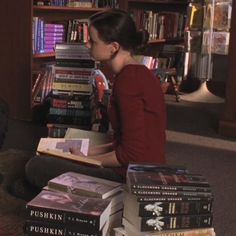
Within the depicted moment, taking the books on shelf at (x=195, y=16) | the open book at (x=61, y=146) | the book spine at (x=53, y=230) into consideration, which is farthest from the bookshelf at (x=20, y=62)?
the book spine at (x=53, y=230)

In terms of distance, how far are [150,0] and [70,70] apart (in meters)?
2.78

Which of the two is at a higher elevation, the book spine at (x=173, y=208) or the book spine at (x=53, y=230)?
the book spine at (x=173, y=208)

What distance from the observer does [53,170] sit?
199 centimetres

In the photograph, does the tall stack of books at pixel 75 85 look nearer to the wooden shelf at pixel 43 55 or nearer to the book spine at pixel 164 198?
the wooden shelf at pixel 43 55

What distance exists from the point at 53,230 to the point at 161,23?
462 centimetres

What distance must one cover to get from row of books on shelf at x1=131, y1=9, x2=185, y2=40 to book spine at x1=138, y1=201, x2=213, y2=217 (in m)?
4.26

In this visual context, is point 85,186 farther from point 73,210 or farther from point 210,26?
point 210,26

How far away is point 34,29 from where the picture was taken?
4109mm

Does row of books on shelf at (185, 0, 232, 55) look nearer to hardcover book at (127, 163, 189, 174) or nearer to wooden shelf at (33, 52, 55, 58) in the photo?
wooden shelf at (33, 52, 55, 58)

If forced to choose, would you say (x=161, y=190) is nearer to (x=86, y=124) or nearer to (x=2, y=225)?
(x=2, y=225)

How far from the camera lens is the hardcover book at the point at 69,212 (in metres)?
1.32

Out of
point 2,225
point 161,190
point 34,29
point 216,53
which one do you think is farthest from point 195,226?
point 216,53

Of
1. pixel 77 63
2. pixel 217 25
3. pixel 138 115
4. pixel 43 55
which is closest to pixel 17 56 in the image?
pixel 43 55

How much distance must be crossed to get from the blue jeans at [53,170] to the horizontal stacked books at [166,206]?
524mm
